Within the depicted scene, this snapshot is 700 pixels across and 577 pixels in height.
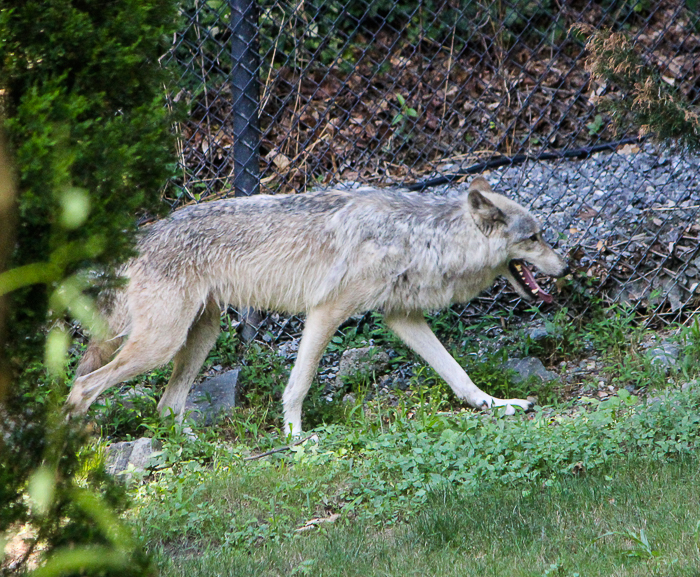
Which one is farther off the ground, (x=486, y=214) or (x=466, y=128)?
(x=486, y=214)

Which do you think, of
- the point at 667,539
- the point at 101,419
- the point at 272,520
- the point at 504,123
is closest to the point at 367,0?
the point at 504,123

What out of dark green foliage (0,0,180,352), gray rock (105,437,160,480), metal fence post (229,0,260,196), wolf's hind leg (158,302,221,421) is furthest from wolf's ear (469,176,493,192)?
dark green foliage (0,0,180,352)

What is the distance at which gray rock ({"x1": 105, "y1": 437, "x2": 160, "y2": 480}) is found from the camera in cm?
497

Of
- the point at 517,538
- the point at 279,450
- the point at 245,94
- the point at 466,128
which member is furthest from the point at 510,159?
the point at 517,538

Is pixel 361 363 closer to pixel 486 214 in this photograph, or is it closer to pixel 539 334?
pixel 539 334

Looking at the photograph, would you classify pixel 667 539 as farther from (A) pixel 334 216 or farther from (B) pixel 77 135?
(A) pixel 334 216

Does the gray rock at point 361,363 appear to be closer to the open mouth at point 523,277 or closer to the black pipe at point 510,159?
the open mouth at point 523,277

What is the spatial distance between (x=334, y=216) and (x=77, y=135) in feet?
12.1

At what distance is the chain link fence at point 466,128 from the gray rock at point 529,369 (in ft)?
2.89

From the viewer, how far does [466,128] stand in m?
9.28

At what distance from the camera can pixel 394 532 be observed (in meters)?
3.71

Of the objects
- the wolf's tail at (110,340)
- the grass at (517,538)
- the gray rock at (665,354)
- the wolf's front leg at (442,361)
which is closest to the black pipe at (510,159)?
the wolf's front leg at (442,361)

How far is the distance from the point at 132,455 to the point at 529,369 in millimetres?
3181

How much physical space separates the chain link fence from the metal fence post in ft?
0.04
